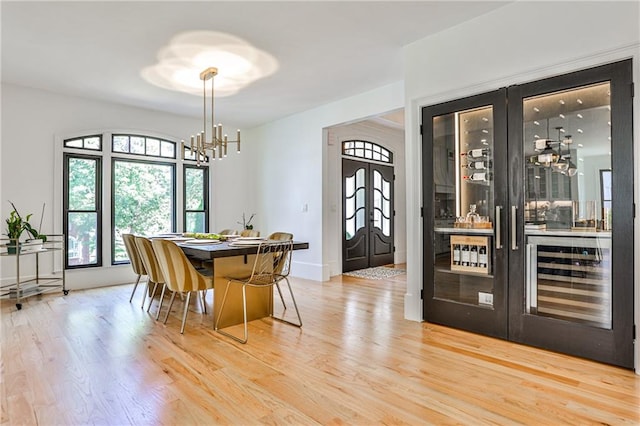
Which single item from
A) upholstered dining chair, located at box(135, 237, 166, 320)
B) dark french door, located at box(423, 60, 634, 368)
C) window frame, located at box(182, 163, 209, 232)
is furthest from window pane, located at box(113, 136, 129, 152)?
dark french door, located at box(423, 60, 634, 368)

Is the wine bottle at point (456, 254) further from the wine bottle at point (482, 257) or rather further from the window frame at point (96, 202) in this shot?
the window frame at point (96, 202)

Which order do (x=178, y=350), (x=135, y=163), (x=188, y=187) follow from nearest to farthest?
1. (x=178, y=350)
2. (x=135, y=163)
3. (x=188, y=187)

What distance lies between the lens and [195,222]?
6434 mm

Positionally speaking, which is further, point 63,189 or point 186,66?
point 63,189

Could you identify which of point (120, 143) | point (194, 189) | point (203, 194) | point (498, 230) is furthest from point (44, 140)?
point (498, 230)

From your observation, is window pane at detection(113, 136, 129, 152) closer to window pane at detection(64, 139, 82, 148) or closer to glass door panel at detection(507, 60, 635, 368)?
window pane at detection(64, 139, 82, 148)

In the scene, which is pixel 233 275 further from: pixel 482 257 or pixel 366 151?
pixel 366 151

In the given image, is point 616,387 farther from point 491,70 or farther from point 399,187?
point 399,187

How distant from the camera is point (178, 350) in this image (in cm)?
279

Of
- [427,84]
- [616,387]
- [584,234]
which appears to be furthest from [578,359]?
[427,84]

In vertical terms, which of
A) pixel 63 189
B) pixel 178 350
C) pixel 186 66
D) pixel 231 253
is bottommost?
pixel 178 350

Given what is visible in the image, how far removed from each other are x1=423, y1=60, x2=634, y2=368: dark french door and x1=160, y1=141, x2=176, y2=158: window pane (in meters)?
4.42

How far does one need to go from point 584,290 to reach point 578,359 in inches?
19.5

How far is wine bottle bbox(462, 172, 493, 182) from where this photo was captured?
10.3ft
